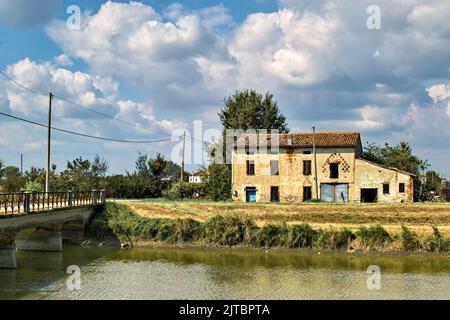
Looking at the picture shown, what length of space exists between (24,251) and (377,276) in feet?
67.1

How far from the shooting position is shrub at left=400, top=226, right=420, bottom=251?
30766mm

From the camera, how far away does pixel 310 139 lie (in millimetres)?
45531

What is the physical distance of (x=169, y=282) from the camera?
22.6 meters

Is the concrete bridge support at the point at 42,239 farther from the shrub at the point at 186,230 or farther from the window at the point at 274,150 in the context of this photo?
the window at the point at 274,150

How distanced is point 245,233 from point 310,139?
15070 mm

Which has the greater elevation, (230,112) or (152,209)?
(230,112)

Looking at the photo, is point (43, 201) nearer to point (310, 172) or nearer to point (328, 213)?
point (328, 213)

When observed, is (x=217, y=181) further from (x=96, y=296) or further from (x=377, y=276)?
(x=96, y=296)

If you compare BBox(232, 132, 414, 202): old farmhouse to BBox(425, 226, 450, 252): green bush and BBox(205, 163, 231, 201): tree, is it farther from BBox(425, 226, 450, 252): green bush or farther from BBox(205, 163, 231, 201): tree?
BBox(425, 226, 450, 252): green bush

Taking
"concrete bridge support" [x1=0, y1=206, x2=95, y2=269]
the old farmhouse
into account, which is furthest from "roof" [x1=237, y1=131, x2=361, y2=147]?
"concrete bridge support" [x1=0, y1=206, x2=95, y2=269]

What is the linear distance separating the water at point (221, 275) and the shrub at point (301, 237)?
2.99ft

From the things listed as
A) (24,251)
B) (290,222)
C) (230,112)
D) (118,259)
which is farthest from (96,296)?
(230,112)
